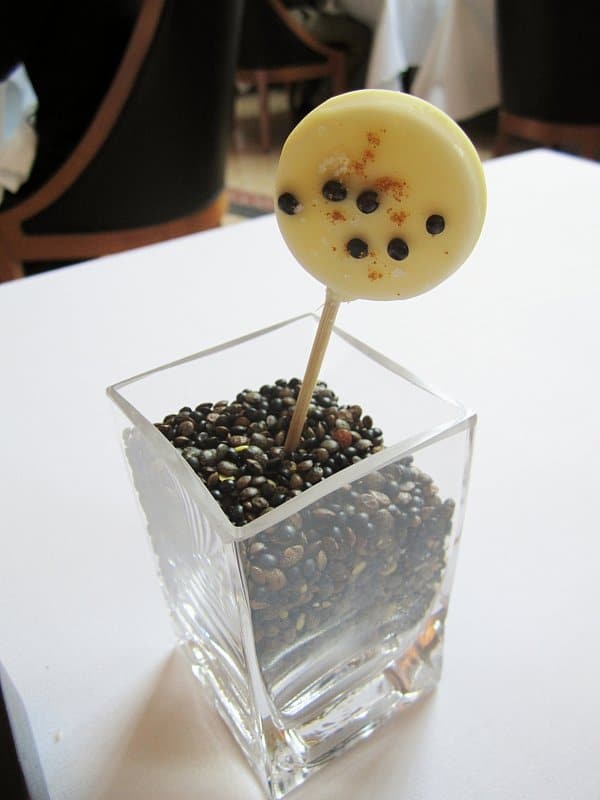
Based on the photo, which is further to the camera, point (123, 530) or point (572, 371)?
point (572, 371)

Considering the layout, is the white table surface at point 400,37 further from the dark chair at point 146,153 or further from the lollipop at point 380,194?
the lollipop at point 380,194

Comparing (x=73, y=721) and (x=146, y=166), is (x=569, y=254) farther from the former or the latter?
(x=146, y=166)

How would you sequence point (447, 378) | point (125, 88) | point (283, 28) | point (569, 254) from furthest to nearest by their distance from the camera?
1. point (283, 28)
2. point (125, 88)
3. point (569, 254)
4. point (447, 378)

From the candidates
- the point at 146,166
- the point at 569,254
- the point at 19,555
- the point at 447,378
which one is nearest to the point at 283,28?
the point at 146,166

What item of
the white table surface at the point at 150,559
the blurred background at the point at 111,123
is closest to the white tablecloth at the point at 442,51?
the blurred background at the point at 111,123

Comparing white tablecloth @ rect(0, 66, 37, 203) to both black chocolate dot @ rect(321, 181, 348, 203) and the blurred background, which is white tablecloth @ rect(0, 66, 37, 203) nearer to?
the blurred background
